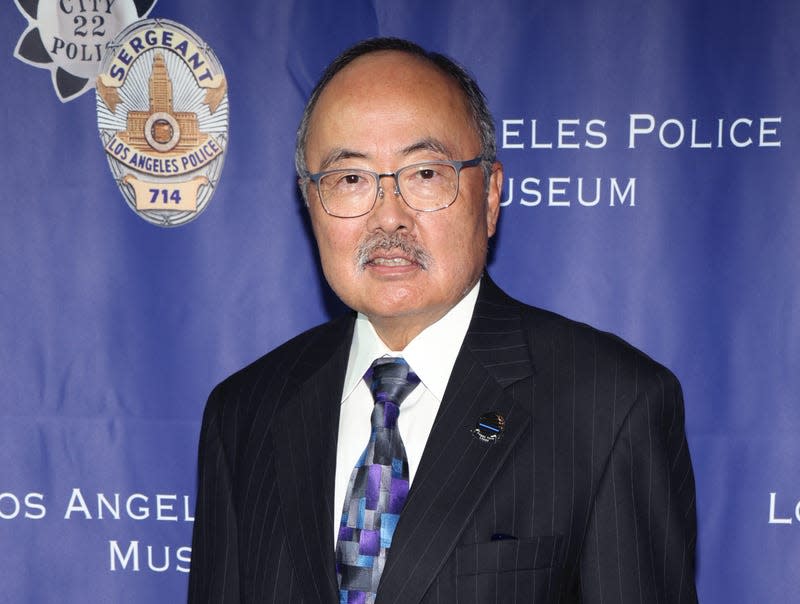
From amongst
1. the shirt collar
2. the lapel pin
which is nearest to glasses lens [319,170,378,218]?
the shirt collar

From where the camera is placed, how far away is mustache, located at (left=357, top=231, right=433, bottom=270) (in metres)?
1.16

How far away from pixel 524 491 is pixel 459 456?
109 mm

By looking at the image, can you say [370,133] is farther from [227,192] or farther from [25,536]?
[25,536]

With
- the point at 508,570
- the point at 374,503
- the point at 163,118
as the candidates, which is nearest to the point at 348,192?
the point at 374,503

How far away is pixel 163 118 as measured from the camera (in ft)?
6.08

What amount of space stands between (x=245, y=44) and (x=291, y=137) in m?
0.25

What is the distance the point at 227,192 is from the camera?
1882mm

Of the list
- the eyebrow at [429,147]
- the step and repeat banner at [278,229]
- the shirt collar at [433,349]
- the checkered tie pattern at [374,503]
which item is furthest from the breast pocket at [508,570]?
the step and repeat banner at [278,229]

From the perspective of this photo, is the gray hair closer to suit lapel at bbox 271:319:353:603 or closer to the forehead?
the forehead

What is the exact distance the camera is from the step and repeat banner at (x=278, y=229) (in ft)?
5.82

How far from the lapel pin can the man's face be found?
19 cm

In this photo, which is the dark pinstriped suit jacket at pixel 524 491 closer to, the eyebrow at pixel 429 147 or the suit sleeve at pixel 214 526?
the suit sleeve at pixel 214 526

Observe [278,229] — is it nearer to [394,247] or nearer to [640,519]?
[394,247]

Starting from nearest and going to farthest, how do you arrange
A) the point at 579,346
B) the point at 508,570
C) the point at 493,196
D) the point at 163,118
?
the point at 508,570
the point at 579,346
the point at 493,196
the point at 163,118
